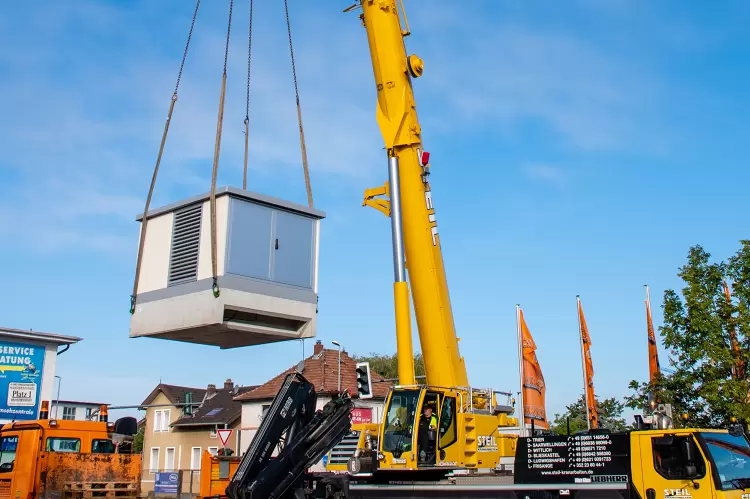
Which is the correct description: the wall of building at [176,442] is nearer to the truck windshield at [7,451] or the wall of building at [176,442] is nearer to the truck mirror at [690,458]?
the truck windshield at [7,451]

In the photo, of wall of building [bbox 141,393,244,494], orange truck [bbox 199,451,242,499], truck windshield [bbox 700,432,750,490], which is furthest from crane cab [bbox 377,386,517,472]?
wall of building [bbox 141,393,244,494]

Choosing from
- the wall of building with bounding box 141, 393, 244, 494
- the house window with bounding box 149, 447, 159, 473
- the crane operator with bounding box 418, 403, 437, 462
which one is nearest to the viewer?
the crane operator with bounding box 418, 403, 437, 462

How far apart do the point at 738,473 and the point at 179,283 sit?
764 centimetres

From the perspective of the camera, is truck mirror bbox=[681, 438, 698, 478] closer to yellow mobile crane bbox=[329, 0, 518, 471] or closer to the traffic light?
yellow mobile crane bbox=[329, 0, 518, 471]

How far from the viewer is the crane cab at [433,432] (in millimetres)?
12016

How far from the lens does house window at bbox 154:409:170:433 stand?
49406mm

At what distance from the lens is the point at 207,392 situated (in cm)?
5569

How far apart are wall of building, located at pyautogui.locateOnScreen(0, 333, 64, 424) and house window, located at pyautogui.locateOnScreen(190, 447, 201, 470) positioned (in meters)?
21.6

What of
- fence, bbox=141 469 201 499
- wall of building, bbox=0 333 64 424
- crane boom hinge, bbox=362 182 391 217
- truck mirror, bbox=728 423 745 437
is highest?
crane boom hinge, bbox=362 182 391 217

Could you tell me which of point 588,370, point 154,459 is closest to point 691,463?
point 588,370

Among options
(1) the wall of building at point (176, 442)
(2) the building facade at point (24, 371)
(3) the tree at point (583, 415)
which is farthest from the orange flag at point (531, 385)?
(1) the wall of building at point (176, 442)

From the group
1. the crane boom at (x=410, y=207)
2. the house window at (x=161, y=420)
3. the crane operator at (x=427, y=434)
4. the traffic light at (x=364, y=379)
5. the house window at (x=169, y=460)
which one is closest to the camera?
the traffic light at (x=364, y=379)

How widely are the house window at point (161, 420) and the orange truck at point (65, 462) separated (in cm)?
3699

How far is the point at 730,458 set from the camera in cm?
962
